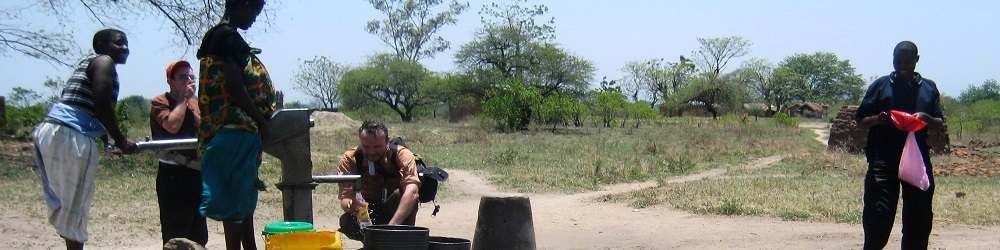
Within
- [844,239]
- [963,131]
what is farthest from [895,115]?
[963,131]

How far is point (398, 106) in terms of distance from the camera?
51.7 meters

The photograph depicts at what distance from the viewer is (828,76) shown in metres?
77.2

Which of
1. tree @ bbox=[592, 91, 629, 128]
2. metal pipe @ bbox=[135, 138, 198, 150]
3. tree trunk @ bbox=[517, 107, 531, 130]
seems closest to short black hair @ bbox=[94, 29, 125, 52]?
metal pipe @ bbox=[135, 138, 198, 150]

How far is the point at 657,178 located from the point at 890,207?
25.8ft

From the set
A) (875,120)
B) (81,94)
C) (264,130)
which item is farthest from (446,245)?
(875,120)

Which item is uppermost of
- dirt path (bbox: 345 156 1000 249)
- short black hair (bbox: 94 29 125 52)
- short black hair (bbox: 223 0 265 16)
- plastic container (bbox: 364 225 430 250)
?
short black hair (bbox: 223 0 265 16)

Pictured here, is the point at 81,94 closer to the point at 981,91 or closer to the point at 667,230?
the point at 667,230

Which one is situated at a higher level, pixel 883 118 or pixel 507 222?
pixel 883 118

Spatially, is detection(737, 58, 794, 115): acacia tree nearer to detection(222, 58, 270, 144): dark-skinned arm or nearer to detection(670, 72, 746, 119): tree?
detection(670, 72, 746, 119): tree

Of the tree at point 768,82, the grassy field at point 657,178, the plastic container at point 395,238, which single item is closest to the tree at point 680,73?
the tree at point 768,82

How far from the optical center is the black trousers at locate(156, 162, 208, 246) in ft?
14.8

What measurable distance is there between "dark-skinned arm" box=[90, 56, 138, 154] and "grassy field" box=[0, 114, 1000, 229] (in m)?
3.88

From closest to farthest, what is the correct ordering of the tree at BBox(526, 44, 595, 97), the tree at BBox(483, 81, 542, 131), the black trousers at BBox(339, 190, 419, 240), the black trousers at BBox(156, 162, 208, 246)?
the black trousers at BBox(156, 162, 208, 246) < the black trousers at BBox(339, 190, 419, 240) < the tree at BBox(483, 81, 542, 131) < the tree at BBox(526, 44, 595, 97)

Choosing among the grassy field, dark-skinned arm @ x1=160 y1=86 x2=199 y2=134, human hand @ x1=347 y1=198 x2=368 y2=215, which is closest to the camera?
dark-skinned arm @ x1=160 y1=86 x2=199 y2=134
